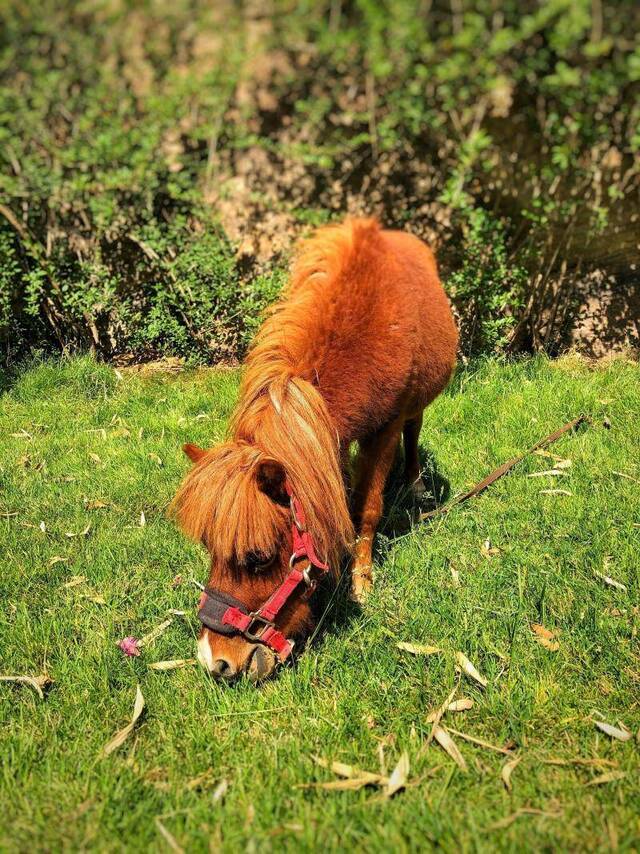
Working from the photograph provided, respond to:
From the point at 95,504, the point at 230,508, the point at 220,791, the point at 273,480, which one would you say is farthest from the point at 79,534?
the point at 220,791

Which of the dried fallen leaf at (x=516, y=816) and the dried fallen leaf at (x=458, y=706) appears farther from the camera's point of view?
the dried fallen leaf at (x=458, y=706)

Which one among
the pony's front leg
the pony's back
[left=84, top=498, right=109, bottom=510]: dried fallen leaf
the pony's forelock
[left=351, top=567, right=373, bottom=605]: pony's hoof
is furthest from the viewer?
[left=84, top=498, right=109, bottom=510]: dried fallen leaf

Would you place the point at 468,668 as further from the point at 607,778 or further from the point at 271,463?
the point at 271,463

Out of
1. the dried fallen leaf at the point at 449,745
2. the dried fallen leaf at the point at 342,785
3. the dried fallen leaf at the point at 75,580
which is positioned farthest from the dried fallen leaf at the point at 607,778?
the dried fallen leaf at the point at 75,580

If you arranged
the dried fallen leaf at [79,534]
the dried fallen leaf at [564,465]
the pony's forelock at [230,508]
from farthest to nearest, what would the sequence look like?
1. the dried fallen leaf at [564,465]
2. the dried fallen leaf at [79,534]
3. the pony's forelock at [230,508]

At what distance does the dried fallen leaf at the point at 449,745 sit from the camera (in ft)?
7.70

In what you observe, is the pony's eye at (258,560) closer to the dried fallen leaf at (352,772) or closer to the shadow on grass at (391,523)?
the shadow on grass at (391,523)

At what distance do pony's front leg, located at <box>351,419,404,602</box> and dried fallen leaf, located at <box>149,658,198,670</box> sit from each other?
3.38 feet

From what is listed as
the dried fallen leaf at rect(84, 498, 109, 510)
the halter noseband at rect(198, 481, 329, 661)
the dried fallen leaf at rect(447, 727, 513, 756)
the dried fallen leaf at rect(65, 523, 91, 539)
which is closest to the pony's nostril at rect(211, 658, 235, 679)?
the halter noseband at rect(198, 481, 329, 661)

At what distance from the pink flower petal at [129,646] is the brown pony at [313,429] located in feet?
1.85

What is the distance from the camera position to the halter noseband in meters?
2.50

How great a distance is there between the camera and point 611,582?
3291 mm

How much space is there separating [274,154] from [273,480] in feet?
18.8

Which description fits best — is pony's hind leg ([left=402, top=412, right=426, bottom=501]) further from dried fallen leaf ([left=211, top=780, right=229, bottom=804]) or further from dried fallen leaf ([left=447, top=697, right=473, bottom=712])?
dried fallen leaf ([left=211, top=780, right=229, bottom=804])
